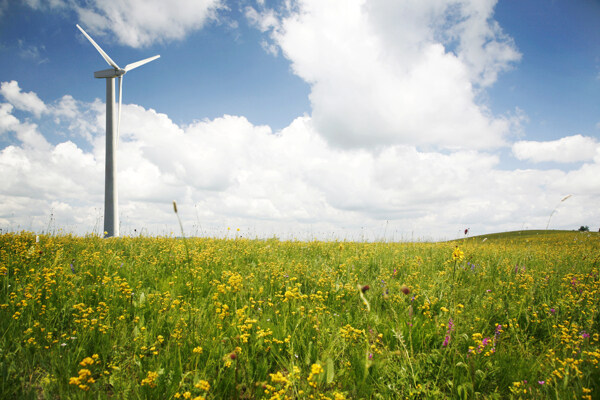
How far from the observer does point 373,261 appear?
6.27 m

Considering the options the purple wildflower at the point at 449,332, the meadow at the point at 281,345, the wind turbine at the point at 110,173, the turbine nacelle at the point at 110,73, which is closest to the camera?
the meadow at the point at 281,345

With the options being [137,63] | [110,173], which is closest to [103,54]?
[137,63]

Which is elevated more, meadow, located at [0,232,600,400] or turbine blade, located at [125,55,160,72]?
turbine blade, located at [125,55,160,72]

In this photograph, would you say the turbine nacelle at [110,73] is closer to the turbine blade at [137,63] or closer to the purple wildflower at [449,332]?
the turbine blade at [137,63]

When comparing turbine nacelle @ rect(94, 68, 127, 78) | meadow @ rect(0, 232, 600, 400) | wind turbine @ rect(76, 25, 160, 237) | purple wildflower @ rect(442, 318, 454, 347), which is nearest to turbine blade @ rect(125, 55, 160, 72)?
turbine nacelle @ rect(94, 68, 127, 78)

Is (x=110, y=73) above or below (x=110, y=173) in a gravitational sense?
above

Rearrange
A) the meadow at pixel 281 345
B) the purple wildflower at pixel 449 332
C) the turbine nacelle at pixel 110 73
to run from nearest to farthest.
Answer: the meadow at pixel 281 345 → the purple wildflower at pixel 449 332 → the turbine nacelle at pixel 110 73

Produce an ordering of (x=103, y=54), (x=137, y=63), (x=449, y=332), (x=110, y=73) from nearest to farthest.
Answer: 1. (x=449, y=332)
2. (x=103, y=54)
3. (x=110, y=73)
4. (x=137, y=63)

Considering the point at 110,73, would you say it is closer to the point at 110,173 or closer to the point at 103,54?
the point at 103,54

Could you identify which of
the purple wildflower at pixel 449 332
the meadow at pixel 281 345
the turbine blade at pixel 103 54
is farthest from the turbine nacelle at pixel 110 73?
the purple wildflower at pixel 449 332

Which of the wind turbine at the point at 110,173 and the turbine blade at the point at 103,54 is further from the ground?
the turbine blade at the point at 103,54

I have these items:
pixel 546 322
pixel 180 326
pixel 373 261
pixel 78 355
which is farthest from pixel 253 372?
pixel 373 261

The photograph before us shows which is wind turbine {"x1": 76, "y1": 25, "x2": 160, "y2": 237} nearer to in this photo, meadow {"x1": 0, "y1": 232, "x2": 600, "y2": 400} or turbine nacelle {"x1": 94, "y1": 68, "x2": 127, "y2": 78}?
turbine nacelle {"x1": 94, "y1": 68, "x2": 127, "y2": 78}

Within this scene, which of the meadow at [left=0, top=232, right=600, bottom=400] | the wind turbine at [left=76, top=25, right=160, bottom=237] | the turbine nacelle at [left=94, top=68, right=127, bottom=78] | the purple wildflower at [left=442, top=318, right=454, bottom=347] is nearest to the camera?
the meadow at [left=0, top=232, right=600, bottom=400]
